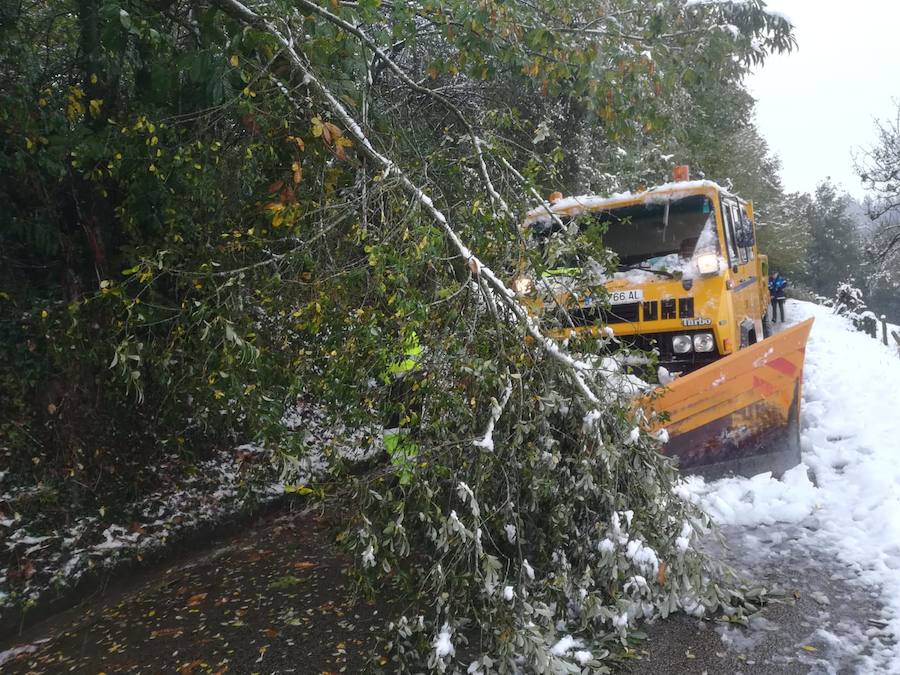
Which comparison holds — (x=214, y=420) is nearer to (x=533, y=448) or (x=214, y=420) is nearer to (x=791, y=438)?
(x=533, y=448)

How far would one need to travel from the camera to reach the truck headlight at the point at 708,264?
6059mm

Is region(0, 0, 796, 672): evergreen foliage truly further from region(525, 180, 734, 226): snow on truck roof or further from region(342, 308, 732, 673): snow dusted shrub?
region(525, 180, 734, 226): snow on truck roof

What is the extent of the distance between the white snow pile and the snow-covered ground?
2.69 m

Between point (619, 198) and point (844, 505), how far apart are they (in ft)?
10.5

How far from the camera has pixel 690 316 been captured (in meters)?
6.03

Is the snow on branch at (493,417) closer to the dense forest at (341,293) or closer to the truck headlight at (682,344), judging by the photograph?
the dense forest at (341,293)

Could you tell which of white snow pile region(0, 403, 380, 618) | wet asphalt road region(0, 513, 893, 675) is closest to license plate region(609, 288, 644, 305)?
wet asphalt road region(0, 513, 893, 675)

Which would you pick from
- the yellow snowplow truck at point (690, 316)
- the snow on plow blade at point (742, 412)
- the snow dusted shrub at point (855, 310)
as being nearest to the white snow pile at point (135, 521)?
the yellow snowplow truck at point (690, 316)

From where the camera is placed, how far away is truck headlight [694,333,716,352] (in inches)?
238

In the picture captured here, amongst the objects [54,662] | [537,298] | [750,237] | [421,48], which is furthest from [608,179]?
[54,662]

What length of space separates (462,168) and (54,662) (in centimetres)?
420

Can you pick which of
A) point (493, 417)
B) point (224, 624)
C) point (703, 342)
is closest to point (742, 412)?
point (703, 342)

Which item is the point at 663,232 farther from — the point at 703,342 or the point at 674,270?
the point at 703,342

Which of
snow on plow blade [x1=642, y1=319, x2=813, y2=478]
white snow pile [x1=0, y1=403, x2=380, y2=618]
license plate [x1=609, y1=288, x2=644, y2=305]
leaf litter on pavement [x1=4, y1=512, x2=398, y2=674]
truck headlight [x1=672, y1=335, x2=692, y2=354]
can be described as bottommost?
leaf litter on pavement [x1=4, y1=512, x2=398, y2=674]
